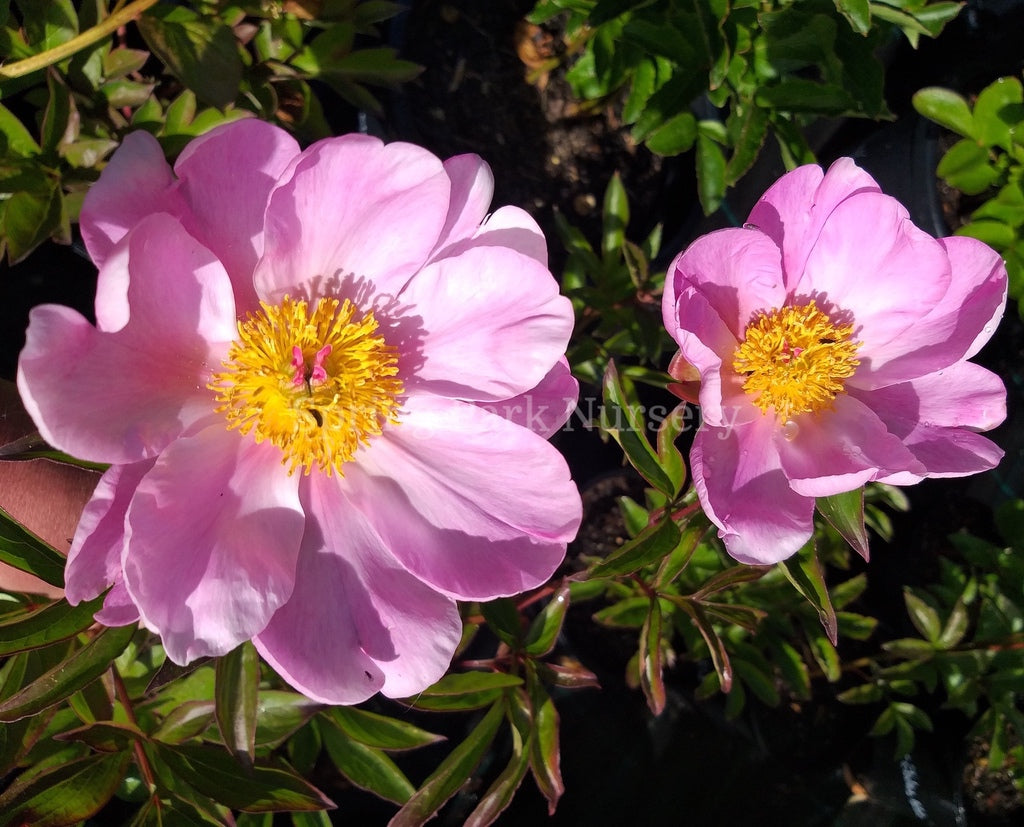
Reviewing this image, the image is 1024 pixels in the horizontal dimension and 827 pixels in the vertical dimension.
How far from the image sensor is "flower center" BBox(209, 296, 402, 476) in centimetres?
72

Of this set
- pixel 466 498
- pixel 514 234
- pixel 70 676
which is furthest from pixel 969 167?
pixel 70 676

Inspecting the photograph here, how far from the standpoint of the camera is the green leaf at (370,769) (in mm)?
898

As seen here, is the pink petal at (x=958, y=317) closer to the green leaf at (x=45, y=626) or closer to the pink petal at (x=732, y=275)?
the pink petal at (x=732, y=275)

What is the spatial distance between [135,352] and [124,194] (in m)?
0.13

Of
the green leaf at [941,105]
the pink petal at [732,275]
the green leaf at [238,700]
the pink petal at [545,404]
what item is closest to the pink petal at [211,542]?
the green leaf at [238,700]

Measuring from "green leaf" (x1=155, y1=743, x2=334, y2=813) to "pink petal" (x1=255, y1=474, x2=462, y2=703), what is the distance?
0.52ft

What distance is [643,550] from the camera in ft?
2.61

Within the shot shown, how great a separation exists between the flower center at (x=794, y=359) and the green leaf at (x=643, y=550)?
202mm

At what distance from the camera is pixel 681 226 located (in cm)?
160

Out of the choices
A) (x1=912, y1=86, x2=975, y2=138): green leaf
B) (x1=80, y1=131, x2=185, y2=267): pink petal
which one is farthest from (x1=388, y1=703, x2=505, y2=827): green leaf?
(x1=912, y1=86, x2=975, y2=138): green leaf

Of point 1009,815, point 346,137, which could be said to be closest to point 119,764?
point 346,137

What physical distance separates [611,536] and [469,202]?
102 cm

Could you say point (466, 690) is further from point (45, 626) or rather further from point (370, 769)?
point (45, 626)

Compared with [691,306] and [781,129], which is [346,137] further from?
[781,129]
